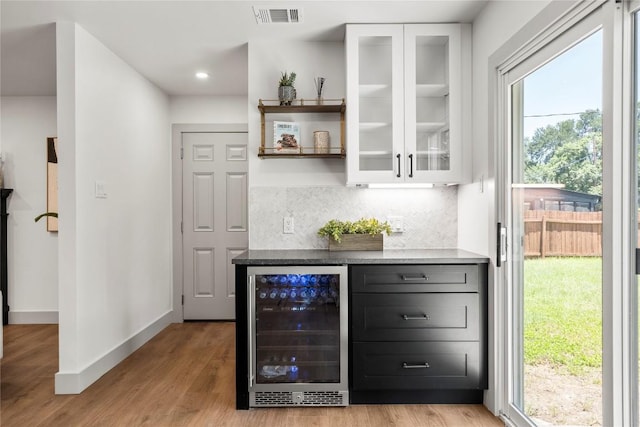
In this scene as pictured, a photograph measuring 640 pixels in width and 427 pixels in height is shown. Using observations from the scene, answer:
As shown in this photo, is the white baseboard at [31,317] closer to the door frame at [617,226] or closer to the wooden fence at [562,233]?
the wooden fence at [562,233]

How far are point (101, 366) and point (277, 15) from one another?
266cm

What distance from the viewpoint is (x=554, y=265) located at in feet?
6.61

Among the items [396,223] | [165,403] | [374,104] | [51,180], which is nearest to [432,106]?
[374,104]

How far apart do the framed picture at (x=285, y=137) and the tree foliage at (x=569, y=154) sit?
1472 millimetres

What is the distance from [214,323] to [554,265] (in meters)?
3.47

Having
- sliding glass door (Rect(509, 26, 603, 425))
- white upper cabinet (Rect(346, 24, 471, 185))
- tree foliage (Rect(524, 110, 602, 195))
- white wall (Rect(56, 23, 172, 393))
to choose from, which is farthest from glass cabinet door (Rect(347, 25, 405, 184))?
white wall (Rect(56, 23, 172, 393))

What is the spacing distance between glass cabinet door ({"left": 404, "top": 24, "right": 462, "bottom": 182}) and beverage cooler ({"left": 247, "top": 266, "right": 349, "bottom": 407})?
984 mm

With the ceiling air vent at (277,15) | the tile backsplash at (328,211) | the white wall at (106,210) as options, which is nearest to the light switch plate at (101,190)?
the white wall at (106,210)

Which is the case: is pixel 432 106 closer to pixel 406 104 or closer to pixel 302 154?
pixel 406 104

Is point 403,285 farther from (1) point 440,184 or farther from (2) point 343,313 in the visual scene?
(1) point 440,184

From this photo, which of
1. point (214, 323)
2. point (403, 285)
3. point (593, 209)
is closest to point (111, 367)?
point (214, 323)

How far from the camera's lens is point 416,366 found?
2543mm

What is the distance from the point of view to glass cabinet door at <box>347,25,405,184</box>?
284 cm

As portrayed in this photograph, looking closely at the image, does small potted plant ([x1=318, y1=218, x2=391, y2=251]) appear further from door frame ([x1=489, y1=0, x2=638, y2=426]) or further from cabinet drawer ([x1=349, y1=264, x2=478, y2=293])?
door frame ([x1=489, y1=0, x2=638, y2=426])
